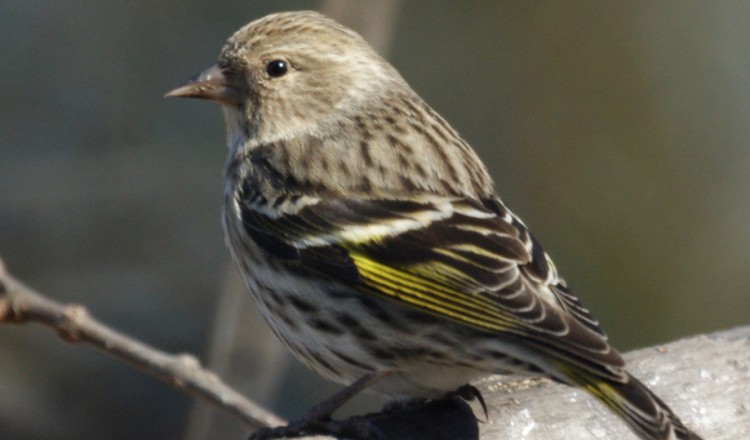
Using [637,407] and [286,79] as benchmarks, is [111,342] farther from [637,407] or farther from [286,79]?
[637,407]

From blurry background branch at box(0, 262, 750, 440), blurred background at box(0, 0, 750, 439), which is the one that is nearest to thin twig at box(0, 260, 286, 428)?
blurry background branch at box(0, 262, 750, 440)

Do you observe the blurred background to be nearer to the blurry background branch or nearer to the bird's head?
the bird's head

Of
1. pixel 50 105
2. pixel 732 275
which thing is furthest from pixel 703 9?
pixel 50 105

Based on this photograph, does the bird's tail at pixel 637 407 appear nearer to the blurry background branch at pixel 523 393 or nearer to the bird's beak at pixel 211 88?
the blurry background branch at pixel 523 393

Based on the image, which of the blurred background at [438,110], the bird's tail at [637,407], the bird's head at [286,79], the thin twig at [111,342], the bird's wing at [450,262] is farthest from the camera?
the blurred background at [438,110]

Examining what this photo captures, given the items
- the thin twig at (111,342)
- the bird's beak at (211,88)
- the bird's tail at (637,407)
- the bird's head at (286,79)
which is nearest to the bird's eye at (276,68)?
the bird's head at (286,79)
